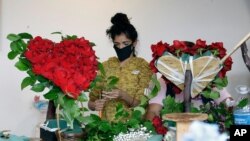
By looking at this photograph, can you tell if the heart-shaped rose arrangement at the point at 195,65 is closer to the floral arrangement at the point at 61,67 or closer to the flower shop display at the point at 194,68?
the flower shop display at the point at 194,68

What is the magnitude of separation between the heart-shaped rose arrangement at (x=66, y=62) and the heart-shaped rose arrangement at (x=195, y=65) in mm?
229

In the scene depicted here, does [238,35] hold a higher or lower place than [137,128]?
higher

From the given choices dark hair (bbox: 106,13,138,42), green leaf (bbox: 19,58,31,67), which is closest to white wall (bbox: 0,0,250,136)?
dark hair (bbox: 106,13,138,42)

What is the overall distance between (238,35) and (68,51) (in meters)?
1.60

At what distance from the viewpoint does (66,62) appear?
1000mm

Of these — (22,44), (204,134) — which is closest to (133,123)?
A: (22,44)

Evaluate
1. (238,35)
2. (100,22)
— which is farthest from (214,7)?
A: (100,22)

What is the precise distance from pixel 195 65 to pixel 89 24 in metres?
1.45

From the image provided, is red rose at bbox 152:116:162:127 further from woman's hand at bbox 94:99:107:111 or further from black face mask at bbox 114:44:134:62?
black face mask at bbox 114:44:134:62

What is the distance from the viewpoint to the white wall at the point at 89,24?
7.80 feet

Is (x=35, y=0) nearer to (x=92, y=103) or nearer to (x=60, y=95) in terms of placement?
(x=92, y=103)

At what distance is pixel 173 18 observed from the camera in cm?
240

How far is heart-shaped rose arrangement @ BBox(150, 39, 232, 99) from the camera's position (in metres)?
1.11

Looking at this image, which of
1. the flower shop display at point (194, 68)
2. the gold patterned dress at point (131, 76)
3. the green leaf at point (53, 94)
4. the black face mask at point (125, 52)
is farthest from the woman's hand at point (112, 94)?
the green leaf at point (53, 94)
